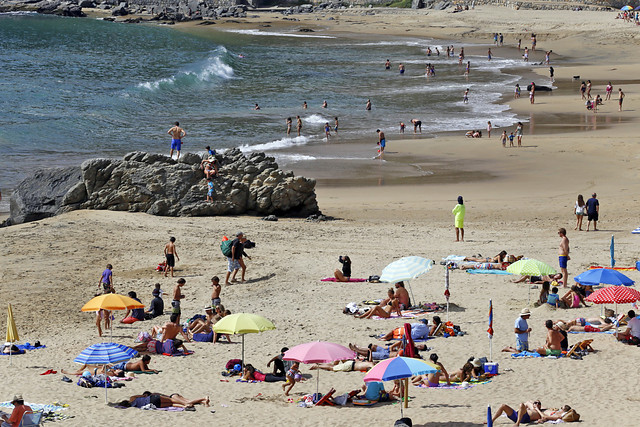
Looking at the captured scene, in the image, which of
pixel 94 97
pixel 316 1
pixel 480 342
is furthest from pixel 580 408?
pixel 316 1

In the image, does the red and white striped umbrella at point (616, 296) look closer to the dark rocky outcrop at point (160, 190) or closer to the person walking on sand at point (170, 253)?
the person walking on sand at point (170, 253)

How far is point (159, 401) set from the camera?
13398 mm

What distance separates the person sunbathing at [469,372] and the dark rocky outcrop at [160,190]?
13438 millimetres

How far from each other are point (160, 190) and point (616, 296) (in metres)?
14.9

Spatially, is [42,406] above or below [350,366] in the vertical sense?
above

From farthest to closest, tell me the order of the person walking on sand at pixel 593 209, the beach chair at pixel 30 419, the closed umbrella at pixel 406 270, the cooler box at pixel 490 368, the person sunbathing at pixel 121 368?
1. the person walking on sand at pixel 593 209
2. the closed umbrella at pixel 406 270
3. the person sunbathing at pixel 121 368
4. the cooler box at pixel 490 368
5. the beach chair at pixel 30 419

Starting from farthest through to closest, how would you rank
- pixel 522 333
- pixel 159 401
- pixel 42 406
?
pixel 522 333 → pixel 159 401 → pixel 42 406

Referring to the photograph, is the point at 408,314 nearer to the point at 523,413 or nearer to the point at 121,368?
the point at 121,368

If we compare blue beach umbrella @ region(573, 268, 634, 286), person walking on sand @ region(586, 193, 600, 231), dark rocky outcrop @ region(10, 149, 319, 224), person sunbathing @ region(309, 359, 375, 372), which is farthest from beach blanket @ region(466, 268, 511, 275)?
dark rocky outcrop @ region(10, 149, 319, 224)

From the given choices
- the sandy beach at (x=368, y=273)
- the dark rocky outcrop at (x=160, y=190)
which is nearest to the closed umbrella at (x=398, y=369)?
the sandy beach at (x=368, y=273)

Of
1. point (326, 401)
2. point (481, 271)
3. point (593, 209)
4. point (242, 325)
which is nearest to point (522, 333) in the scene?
point (326, 401)

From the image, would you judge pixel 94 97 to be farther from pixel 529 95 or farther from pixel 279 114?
pixel 529 95

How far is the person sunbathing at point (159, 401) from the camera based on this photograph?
13.4 m

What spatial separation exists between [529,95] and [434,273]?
1327 inches
